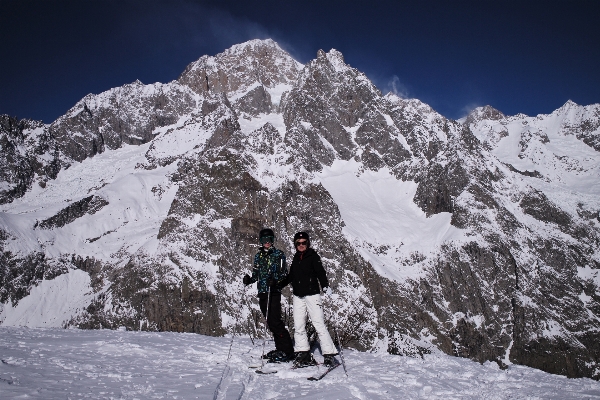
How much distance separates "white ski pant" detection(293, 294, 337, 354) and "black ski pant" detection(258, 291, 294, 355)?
694 mm

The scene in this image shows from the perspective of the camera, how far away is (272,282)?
1046 centimetres

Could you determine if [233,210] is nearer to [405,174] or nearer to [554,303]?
[405,174]

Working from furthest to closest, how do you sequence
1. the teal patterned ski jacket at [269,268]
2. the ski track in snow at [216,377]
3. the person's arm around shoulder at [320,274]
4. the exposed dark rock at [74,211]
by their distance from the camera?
1. the exposed dark rock at [74,211]
2. the teal patterned ski jacket at [269,268]
3. the person's arm around shoulder at [320,274]
4. the ski track in snow at [216,377]

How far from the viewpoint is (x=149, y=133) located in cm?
19375

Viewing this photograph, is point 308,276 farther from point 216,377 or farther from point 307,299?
point 216,377

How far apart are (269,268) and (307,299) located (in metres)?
1.44

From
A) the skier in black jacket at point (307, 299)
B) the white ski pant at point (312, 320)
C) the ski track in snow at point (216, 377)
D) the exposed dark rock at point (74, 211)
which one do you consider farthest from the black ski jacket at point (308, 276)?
the exposed dark rock at point (74, 211)

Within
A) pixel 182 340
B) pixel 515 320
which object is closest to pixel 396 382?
pixel 182 340

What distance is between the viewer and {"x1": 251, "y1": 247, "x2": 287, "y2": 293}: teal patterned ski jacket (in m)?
10.5

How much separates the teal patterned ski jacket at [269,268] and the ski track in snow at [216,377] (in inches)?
74.3

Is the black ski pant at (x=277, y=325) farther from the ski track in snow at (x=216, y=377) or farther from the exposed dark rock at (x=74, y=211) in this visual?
the exposed dark rock at (x=74, y=211)

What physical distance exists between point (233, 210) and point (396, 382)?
100m

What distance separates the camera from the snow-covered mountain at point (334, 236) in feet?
315

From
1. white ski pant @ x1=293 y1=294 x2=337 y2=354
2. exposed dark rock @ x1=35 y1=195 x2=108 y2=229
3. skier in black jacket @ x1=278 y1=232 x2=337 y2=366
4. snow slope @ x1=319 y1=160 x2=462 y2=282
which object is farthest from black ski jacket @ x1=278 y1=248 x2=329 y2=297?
exposed dark rock @ x1=35 y1=195 x2=108 y2=229
